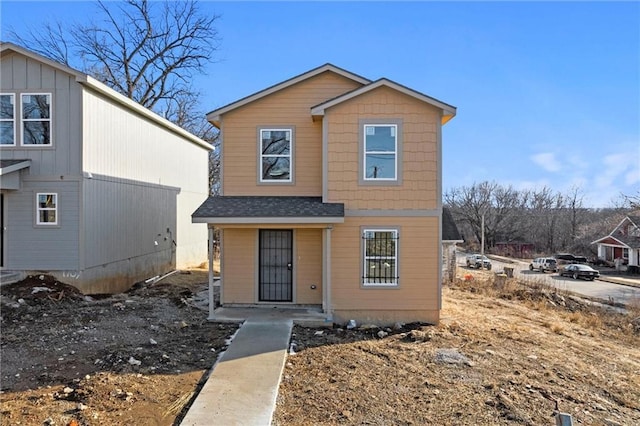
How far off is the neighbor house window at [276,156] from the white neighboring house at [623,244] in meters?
39.1

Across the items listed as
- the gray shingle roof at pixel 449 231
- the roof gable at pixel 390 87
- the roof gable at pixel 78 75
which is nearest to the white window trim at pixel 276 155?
the roof gable at pixel 390 87

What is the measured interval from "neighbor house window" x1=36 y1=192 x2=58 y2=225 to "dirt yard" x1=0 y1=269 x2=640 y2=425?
1.68 m

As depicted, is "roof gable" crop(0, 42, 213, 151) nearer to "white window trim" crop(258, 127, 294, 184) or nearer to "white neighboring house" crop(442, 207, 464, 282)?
"white window trim" crop(258, 127, 294, 184)

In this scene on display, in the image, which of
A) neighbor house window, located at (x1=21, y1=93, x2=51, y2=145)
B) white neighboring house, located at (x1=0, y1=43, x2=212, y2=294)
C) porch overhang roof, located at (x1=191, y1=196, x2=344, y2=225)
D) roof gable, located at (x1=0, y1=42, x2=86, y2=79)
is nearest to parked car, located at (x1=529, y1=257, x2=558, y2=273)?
porch overhang roof, located at (x1=191, y1=196, x2=344, y2=225)

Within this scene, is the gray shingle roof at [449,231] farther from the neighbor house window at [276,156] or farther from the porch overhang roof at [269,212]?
the porch overhang roof at [269,212]

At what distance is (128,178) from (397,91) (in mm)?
9888

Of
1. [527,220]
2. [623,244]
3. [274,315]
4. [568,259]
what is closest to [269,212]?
[274,315]

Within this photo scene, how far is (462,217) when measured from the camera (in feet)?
220

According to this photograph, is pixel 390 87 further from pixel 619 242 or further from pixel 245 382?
pixel 619 242

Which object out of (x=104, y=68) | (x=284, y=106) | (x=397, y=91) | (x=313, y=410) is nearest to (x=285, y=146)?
(x=284, y=106)

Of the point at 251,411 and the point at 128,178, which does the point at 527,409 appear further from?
the point at 128,178

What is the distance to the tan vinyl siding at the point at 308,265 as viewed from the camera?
1100 centimetres

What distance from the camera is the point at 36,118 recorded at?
11680 millimetres

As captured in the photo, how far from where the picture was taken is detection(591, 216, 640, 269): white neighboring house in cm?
4230
